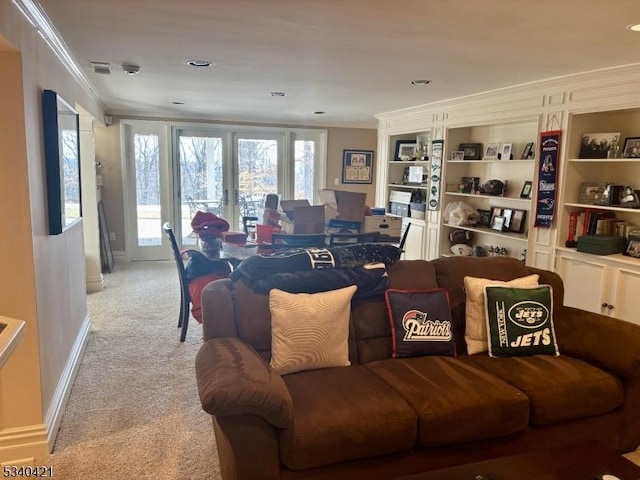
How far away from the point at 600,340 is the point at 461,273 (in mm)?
773

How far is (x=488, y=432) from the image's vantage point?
2.08 m

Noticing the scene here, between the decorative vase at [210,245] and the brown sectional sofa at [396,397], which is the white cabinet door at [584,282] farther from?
the decorative vase at [210,245]

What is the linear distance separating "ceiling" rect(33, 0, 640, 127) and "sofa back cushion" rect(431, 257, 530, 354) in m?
1.29

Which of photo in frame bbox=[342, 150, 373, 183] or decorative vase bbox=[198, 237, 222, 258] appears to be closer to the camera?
decorative vase bbox=[198, 237, 222, 258]

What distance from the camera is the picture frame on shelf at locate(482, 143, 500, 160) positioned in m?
5.12

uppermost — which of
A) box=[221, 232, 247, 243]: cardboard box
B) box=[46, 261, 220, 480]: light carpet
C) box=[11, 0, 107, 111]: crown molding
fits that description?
box=[11, 0, 107, 111]: crown molding

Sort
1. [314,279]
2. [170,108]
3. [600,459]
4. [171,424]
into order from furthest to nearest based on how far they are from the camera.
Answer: [170,108]
[171,424]
[314,279]
[600,459]

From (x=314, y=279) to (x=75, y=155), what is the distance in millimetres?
2296

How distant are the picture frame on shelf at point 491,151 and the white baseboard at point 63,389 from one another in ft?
13.9

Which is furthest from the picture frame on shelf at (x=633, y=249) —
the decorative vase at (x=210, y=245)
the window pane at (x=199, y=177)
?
the window pane at (x=199, y=177)

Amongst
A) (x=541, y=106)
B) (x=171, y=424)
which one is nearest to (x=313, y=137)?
(x=541, y=106)

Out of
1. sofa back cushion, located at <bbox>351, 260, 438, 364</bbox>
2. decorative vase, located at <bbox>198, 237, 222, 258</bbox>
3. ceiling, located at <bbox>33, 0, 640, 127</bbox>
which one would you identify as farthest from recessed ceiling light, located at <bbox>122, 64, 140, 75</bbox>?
sofa back cushion, located at <bbox>351, 260, 438, 364</bbox>

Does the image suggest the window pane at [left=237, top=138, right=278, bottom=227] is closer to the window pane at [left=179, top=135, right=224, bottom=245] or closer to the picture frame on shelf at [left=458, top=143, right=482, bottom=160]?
the window pane at [left=179, top=135, right=224, bottom=245]

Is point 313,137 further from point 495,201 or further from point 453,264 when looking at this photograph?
point 453,264
